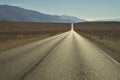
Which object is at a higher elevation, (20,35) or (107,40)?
(107,40)

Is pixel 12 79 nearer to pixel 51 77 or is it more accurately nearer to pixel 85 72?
pixel 51 77

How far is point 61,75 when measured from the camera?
8328 mm

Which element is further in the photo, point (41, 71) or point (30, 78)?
point (41, 71)

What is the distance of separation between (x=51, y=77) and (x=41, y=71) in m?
1.20

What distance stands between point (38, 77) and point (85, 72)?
2.03 m

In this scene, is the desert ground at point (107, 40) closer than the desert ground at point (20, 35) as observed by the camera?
Yes

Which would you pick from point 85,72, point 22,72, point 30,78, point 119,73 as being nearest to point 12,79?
point 30,78

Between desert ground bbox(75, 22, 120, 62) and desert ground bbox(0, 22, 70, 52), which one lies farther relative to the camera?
desert ground bbox(0, 22, 70, 52)

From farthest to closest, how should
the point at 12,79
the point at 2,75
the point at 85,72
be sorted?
the point at 85,72 < the point at 2,75 < the point at 12,79

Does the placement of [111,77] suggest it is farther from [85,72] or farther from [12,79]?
[12,79]

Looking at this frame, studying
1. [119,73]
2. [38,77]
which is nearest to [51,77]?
[38,77]

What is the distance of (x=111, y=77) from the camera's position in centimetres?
805

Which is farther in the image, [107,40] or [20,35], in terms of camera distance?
[20,35]

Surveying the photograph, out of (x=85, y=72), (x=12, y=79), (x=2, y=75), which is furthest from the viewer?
(x=85, y=72)
